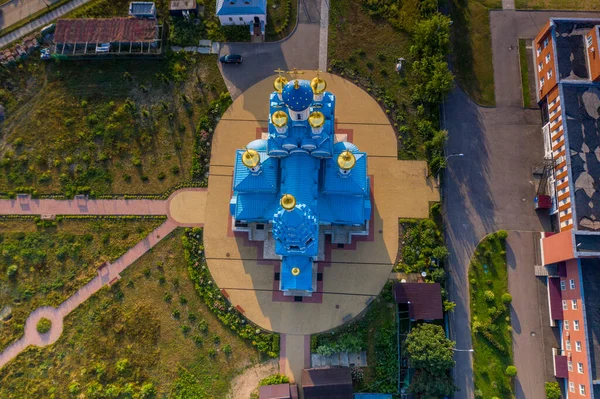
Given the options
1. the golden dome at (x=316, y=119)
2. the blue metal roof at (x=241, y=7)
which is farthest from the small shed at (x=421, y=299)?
the blue metal roof at (x=241, y=7)

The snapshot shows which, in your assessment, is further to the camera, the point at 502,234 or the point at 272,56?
the point at 272,56

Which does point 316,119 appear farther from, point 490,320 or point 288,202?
point 490,320

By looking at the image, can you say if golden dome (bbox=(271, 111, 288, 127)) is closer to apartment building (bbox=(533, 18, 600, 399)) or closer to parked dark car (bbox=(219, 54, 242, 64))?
parked dark car (bbox=(219, 54, 242, 64))

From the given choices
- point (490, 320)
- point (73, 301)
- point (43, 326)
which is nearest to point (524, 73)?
point (490, 320)

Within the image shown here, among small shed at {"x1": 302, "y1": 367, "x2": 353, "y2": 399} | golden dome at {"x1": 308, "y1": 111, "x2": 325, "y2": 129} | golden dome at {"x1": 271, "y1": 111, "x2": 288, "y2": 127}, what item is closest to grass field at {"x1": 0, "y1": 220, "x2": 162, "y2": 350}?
golden dome at {"x1": 271, "y1": 111, "x2": 288, "y2": 127}

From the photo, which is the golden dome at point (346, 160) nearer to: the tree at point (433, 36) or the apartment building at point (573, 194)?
the tree at point (433, 36)
